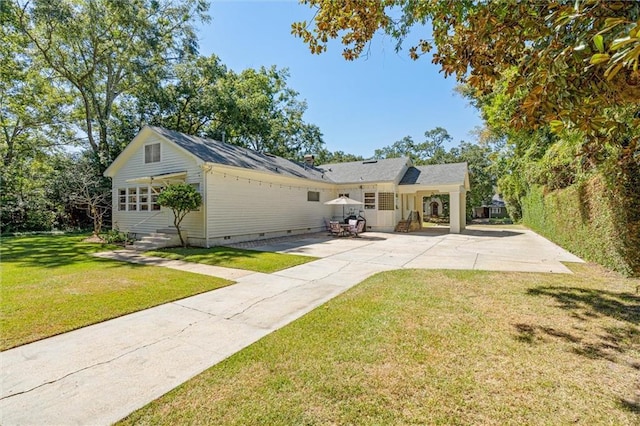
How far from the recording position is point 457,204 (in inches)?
702

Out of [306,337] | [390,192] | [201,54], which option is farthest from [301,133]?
[306,337]

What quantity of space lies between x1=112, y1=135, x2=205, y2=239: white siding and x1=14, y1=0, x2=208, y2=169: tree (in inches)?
263

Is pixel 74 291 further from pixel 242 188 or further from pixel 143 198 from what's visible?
pixel 143 198

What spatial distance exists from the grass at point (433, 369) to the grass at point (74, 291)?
2.69m

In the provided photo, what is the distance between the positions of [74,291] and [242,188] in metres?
8.33

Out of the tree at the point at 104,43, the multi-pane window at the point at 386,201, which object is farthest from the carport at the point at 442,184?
the tree at the point at 104,43

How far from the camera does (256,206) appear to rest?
556 inches

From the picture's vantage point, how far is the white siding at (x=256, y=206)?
12164 millimetres

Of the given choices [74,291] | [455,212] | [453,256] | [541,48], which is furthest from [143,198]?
[455,212]

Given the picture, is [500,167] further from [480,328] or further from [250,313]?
[250,313]

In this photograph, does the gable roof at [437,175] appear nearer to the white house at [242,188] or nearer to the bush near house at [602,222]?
the white house at [242,188]

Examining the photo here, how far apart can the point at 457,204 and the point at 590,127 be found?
16614 mm

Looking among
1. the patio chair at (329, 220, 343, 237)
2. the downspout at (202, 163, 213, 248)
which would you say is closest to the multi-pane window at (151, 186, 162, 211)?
the downspout at (202, 163, 213, 248)

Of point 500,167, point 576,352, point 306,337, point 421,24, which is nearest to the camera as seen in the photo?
point 576,352
